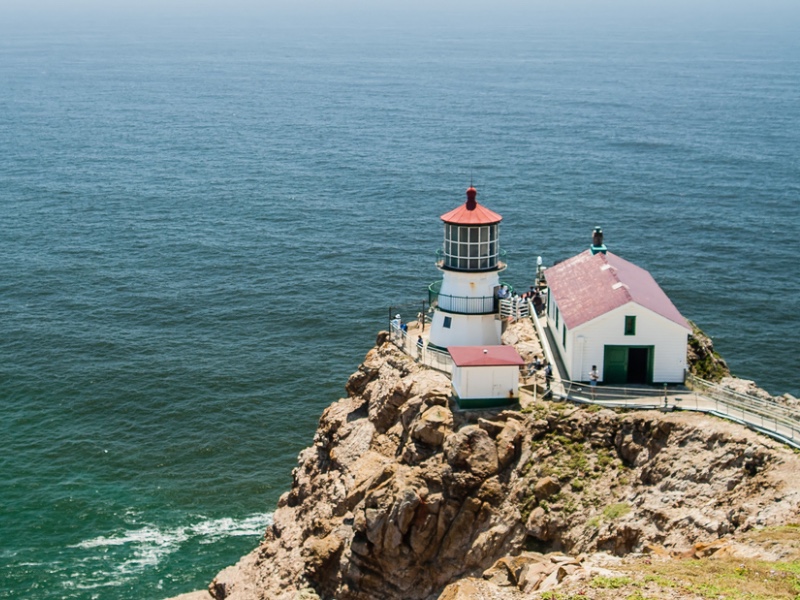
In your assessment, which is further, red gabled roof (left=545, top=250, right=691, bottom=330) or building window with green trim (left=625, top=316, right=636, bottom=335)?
red gabled roof (left=545, top=250, right=691, bottom=330)

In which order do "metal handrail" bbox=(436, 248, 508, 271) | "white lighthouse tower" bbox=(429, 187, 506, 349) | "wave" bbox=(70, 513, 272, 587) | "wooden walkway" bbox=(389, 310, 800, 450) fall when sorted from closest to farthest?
"wooden walkway" bbox=(389, 310, 800, 450) → "white lighthouse tower" bbox=(429, 187, 506, 349) → "metal handrail" bbox=(436, 248, 508, 271) → "wave" bbox=(70, 513, 272, 587)

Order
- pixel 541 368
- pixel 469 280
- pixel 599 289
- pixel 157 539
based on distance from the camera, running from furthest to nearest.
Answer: pixel 157 539 < pixel 469 280 < pixel 599 289 < pixel 541 368

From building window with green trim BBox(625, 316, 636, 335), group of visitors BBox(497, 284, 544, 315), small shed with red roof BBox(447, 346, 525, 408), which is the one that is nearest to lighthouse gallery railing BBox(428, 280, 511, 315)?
group of visitors BBox(497, 284, 544, 315)

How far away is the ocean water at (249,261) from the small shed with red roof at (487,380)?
16.7 metres

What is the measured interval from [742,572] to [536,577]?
6.18 m

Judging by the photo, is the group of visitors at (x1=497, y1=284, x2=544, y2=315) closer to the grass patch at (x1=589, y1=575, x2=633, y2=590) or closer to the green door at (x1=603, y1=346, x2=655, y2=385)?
the green door at (x1=603, y1=346, x2=655, y2=385)

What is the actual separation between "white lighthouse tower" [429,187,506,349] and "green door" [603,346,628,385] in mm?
8014

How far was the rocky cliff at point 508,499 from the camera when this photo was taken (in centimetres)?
3209

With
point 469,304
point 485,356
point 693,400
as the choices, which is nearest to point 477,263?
point 469,304

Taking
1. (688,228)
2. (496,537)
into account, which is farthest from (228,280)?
(496,537)

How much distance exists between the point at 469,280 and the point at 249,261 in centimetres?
4197

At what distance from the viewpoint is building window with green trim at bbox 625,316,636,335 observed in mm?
40906

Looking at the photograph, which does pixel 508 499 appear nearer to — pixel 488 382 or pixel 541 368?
pixel 488 382

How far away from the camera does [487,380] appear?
40906 millimetres
